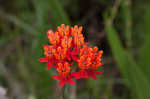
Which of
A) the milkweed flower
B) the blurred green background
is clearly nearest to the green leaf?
the blurred green background

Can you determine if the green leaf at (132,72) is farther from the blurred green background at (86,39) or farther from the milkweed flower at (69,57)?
the milkweed flower at (69,57)

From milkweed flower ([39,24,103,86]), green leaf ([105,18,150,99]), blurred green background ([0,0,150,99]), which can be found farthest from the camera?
blurred green background ([0,0,150,99])

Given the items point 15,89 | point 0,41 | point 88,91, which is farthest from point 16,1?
point 88,91

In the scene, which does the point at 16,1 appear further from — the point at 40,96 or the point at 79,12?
the point at 40,96

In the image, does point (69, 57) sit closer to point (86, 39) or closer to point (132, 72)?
point (132, 72)

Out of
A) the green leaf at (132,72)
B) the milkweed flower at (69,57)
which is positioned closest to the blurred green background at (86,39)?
the green leaf at (132,72)

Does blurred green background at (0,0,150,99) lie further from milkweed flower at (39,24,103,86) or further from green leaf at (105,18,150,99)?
milkweed flower at (39,24,103,86)
